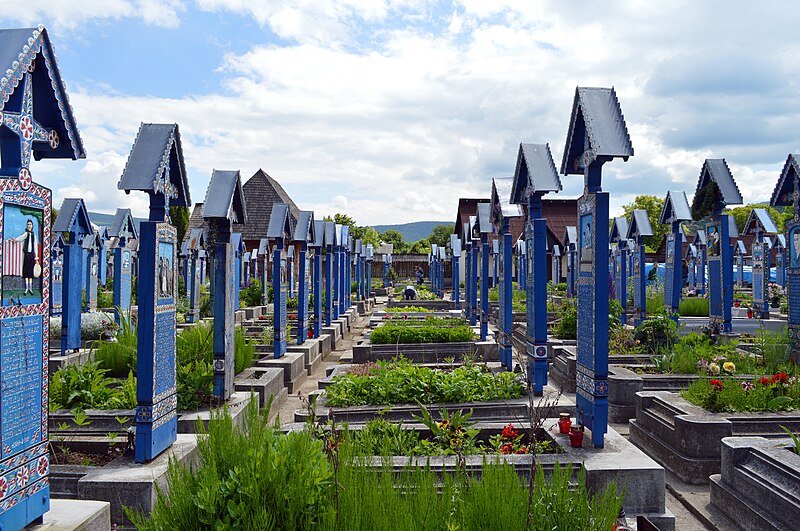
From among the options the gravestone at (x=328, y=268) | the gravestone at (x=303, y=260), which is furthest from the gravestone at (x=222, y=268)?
the gravestone at (x=328, y=268)

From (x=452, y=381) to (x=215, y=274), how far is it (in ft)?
9.63

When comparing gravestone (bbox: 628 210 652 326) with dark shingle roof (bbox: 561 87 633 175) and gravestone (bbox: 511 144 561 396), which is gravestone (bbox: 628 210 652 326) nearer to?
gravestone (bbox: 511 144 561 396)

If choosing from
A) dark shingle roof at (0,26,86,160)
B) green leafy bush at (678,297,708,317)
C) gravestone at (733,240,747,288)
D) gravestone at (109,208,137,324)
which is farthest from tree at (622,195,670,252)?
dark shingle roof at (0,26,86,160)

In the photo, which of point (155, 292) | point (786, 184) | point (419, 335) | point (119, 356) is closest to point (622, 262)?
point (786, 184)

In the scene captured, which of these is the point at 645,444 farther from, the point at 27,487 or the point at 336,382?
the point at 27,487

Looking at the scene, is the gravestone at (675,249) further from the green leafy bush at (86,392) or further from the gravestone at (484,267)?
the green leafy bush at (86,392)

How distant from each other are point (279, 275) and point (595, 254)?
6919 mm

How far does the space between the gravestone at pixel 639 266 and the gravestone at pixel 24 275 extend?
→ 1228 centimetres

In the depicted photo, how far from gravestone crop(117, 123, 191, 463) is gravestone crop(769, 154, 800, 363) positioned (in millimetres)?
8300

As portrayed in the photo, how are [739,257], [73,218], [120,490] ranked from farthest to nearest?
[739,257] < [73,218] < [120,490]

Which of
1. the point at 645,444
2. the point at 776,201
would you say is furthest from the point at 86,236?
the point at 776,201

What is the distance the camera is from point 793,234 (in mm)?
9219

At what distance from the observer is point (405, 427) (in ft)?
18.6

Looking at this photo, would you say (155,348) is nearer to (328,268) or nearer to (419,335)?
(419,335)
